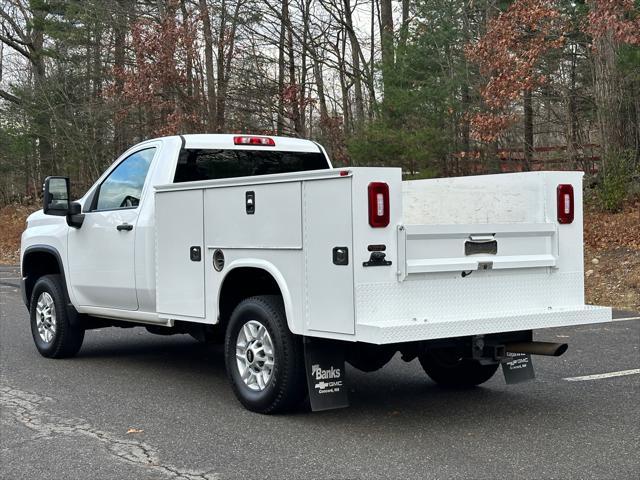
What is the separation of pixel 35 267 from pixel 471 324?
5551mm

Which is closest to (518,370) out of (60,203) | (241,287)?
(241,287)

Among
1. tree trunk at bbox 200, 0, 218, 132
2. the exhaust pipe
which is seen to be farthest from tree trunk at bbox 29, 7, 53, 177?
the exhaust pipe

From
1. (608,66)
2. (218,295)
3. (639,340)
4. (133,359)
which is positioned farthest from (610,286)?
(218,295)

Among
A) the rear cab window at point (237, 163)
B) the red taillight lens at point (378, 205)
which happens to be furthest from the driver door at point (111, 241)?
the red taillight lens at point (378, 205)

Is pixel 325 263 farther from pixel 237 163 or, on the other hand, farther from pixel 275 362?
pixel 237 163

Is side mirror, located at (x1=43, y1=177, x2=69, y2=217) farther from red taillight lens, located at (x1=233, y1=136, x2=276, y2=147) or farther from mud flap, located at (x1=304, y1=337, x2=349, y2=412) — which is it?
mud flap, located at (x1=304, y1=337, x2=349, y2=412)

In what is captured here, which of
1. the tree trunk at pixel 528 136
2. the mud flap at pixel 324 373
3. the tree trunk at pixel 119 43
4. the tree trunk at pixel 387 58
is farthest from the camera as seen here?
the tree trunk at pixel 119 43

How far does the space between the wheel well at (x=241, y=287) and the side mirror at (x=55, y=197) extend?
2.41 metres

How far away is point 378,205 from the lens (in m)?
5.62

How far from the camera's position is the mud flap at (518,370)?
22.7 feet

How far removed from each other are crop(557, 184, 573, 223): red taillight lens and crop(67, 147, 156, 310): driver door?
3.57m

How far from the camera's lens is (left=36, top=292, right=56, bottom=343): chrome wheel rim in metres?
9.09

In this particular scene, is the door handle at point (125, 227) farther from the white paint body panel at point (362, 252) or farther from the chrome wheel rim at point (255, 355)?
the chrome wheel rim at point (255, 355)

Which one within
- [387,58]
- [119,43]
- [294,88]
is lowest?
[294,88]
